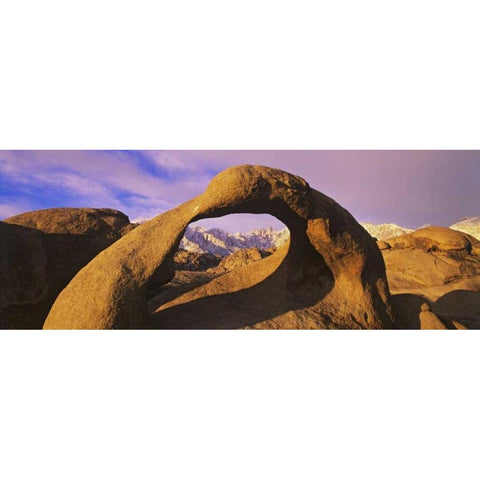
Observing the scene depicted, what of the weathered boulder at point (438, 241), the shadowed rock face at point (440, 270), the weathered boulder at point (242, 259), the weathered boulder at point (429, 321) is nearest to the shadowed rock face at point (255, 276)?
the weathered boulder at point (429, 321)

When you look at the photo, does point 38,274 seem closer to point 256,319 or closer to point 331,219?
point 256,319

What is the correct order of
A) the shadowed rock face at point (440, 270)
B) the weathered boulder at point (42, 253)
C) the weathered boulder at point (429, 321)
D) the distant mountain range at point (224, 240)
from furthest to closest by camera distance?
the distant mountain range at point (224, 240) < the shadowed rock face at point (440, 270) < the weathered boulder at point (429, 321) < the weathered boulder at point (42, 253)

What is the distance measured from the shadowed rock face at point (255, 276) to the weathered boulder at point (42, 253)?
1.14m

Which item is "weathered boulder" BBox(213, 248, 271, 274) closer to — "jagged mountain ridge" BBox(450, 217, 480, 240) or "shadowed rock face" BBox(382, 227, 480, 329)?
"shadowed rock face" BBox(382, 227, 480, 329)

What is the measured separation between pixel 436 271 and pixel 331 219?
7.31m

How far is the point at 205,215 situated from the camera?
2.38 m

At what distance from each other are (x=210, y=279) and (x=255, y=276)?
0.55 meters

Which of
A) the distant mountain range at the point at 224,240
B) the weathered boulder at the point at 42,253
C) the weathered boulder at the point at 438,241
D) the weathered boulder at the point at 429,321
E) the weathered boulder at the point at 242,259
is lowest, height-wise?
the weathered boulder at the point at 429,321

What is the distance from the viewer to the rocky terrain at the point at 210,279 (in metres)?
2.17

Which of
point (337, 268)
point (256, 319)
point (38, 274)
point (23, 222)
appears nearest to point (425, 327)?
point (337, 268)

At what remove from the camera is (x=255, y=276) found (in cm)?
351

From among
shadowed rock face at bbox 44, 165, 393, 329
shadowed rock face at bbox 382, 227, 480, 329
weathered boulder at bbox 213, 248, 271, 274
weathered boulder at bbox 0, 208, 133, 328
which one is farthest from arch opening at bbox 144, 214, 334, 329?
weathered boulder at bbox 213, 248, 271, 274

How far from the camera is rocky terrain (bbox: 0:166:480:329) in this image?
217 centimetres

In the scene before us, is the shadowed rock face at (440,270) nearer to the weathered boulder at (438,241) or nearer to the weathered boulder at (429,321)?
the weathered boulder at (438,241)
